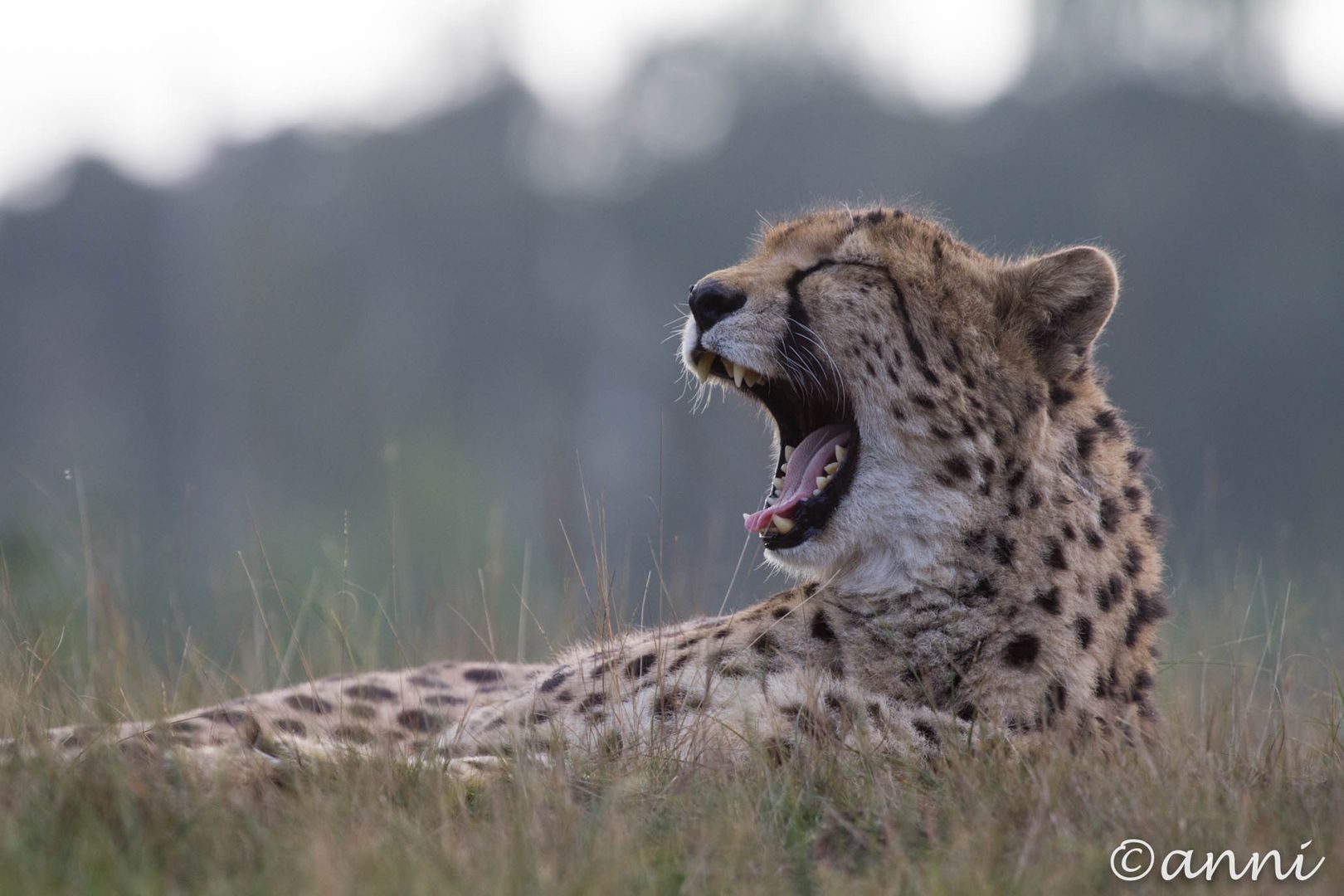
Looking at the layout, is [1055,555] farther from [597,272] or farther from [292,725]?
[597,272]

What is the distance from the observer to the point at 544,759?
3.21 meters

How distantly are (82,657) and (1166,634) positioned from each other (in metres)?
4.31

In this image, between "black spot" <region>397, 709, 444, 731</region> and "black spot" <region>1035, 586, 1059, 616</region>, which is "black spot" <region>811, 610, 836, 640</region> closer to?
"black spot" <region>1035, 586, 1059, 616</region>

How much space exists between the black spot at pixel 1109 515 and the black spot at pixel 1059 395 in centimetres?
27

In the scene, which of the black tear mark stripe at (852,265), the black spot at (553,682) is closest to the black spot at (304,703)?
the black spot at (553,682)

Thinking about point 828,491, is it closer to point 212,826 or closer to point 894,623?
point 894,623

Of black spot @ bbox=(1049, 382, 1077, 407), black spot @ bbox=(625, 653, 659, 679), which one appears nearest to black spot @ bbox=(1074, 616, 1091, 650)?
black spot @ bbox=(1049, 382, 1077, 407)

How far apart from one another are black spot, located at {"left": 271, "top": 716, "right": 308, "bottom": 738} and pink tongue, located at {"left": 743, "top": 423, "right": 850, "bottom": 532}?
1.30 metres

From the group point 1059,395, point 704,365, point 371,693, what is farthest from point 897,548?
point 371,693

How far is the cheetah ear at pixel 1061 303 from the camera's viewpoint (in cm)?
373

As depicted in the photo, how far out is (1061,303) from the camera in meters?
3.74

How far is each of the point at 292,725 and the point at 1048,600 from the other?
199cm

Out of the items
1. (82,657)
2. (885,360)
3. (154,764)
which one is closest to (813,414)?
(885,360)

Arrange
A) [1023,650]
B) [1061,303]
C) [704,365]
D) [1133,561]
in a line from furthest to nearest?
[704,365], [1061,303], [1133,561], [1023,650]
